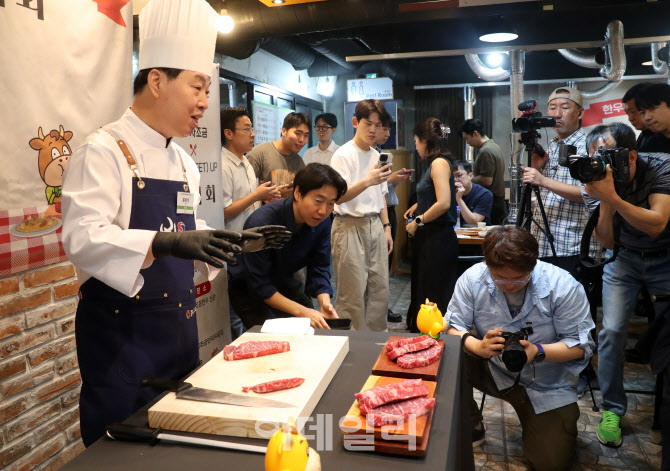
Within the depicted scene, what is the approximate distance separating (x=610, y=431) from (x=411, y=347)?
1.68m

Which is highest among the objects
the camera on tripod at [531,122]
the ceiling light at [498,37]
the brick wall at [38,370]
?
the ceiling light at [498,37]

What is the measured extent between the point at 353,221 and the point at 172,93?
232 cm

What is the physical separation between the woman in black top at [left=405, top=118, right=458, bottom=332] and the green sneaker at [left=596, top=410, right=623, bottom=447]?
1445mm

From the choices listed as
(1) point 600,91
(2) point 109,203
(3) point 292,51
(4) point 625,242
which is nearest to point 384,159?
(4) point 625,242

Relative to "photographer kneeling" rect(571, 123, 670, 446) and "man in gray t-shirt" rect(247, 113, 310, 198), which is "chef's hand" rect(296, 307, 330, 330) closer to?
"photographer kneeling" rect(571, 123, 670, 446)

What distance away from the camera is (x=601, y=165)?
7.52 feet

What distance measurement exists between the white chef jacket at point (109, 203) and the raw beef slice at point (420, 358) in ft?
2.45

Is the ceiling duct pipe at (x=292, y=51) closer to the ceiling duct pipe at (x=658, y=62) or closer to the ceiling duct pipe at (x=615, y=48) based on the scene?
the ceiling duct pipe at (x=615, y=48)

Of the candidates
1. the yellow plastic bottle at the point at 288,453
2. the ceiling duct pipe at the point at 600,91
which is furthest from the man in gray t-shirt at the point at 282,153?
the ceiling duct pipe at the point at 600,91

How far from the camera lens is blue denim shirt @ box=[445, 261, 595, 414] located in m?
2.29

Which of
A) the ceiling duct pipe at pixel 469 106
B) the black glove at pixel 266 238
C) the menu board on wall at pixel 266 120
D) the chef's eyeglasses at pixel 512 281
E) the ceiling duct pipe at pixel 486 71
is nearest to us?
the black glove at pixel 266 238

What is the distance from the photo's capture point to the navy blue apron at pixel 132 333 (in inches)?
55.3

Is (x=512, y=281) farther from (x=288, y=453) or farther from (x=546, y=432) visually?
(x=288, y=453)

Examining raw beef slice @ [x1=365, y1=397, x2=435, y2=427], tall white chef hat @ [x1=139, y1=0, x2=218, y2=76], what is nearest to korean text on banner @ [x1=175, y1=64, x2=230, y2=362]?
tall white chef hat @ [x1=139, y1=0, x2=218, y2=76]
